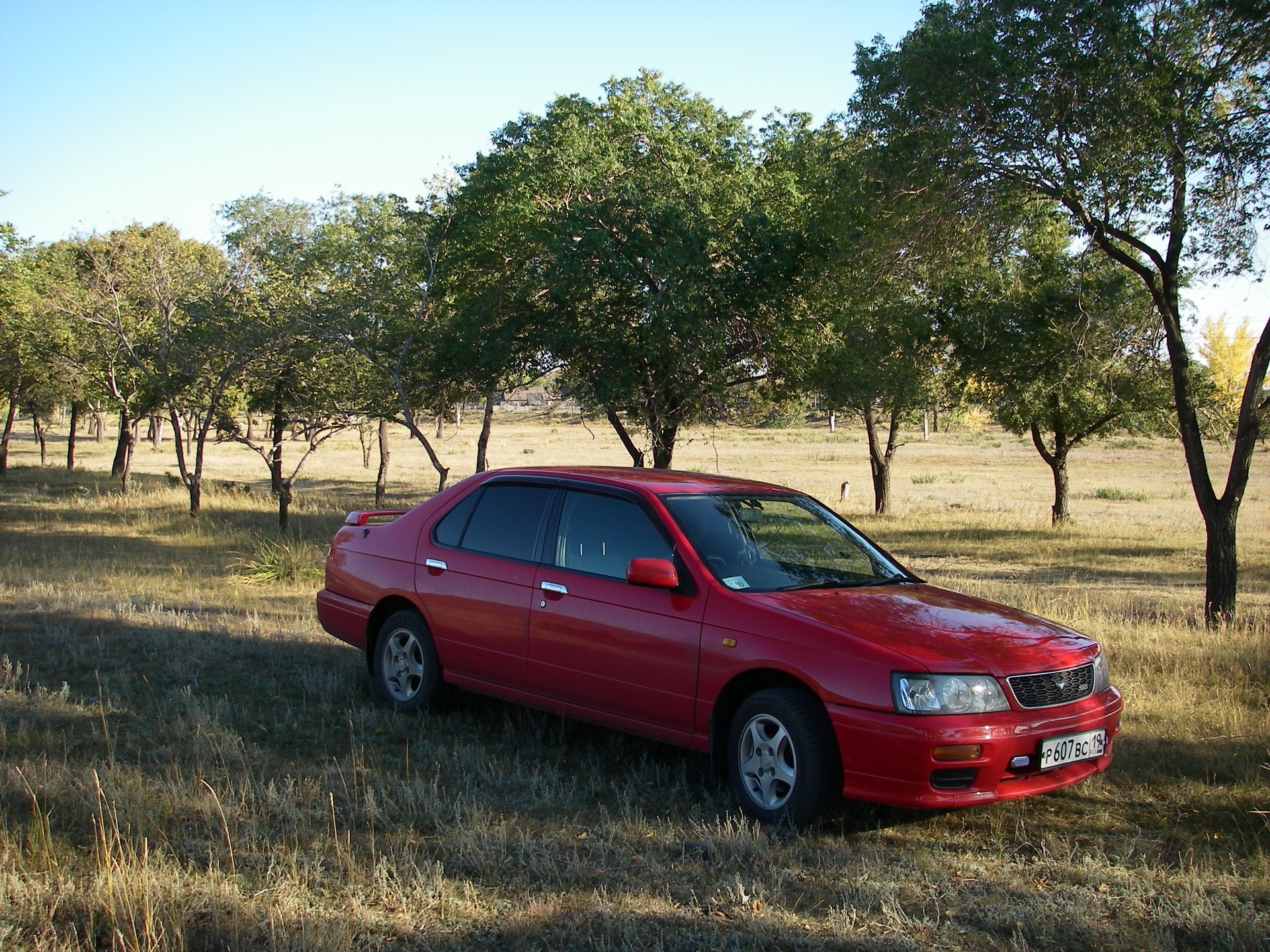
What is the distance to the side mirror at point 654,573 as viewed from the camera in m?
5.12

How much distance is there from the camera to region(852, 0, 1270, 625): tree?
36.3 feet

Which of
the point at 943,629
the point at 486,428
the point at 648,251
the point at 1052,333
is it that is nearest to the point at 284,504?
the point at 486,428

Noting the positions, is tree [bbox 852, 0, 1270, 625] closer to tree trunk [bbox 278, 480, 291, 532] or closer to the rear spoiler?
the rear spoiler

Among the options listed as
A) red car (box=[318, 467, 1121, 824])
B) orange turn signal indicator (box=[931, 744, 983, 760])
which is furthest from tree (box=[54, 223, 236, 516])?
orange turn signal indicator (box=[931, 744, 983, 760])

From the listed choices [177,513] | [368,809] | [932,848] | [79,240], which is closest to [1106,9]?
[932,848]

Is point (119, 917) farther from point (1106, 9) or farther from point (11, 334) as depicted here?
point (11, 334)

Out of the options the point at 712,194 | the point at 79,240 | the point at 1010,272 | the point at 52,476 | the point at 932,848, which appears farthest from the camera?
the point at 52,476

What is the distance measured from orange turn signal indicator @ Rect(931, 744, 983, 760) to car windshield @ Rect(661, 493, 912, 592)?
3.89ft

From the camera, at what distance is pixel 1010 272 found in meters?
19.4

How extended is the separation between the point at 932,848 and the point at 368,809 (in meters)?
2.40

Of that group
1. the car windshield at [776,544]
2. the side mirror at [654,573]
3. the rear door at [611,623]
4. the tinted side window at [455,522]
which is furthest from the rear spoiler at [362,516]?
the side mirror at [654,573]

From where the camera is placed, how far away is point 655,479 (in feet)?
19.9

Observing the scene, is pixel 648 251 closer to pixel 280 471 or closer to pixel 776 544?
pixel 280 471

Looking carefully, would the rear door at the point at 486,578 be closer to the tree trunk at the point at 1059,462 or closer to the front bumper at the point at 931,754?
the front bumper at the point at 931,754
